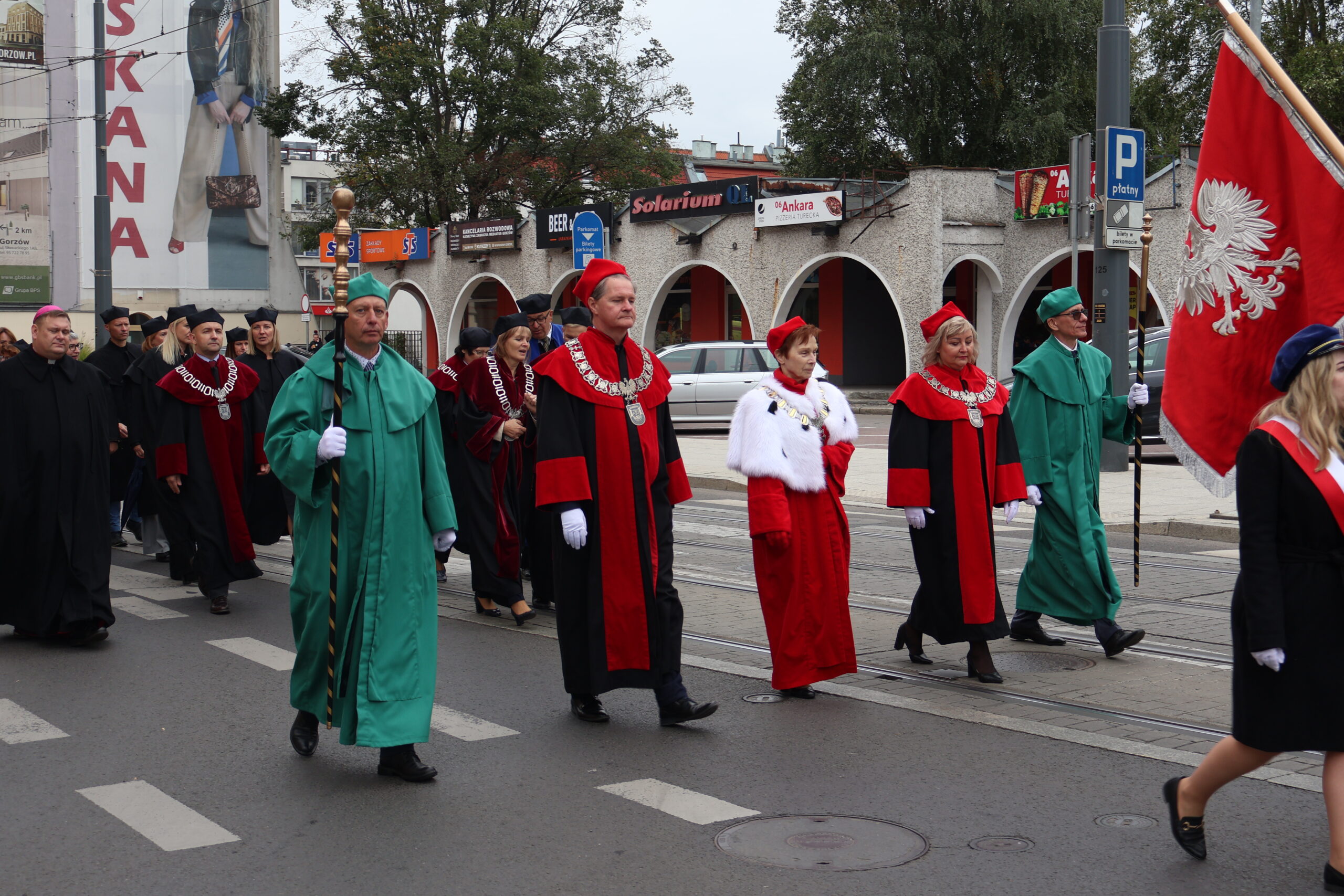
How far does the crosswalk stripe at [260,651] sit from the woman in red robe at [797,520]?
2.65m

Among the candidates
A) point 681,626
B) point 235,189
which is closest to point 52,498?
point 681,626

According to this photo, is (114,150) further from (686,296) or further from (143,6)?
(686,296)

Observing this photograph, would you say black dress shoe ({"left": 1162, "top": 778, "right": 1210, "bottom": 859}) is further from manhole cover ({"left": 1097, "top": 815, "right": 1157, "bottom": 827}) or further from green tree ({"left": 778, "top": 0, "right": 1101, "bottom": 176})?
green tree ({"left": 778, "top": 0, "right": 1101, "bottom": 176})

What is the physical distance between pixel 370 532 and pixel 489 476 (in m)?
3.78

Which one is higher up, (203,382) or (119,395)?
(203,382)

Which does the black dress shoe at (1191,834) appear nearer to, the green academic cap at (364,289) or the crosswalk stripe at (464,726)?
the crosswalk stripe at (464,726)

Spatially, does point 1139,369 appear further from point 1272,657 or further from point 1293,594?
point 1272,657

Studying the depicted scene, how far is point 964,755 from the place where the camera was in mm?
5703

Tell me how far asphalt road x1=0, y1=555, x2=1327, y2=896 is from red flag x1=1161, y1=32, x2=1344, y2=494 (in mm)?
1258

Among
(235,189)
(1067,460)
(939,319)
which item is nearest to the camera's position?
(939,319)

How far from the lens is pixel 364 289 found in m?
5.74

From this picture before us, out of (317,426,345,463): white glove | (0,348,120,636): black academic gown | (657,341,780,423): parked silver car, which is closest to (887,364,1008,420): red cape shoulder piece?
(317,426,345,463): white glove

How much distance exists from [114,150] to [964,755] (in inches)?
2368

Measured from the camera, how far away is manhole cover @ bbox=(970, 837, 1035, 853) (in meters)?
4.59
